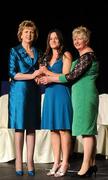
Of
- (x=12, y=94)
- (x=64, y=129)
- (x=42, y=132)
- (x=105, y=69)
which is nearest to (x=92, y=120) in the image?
(x=64, y=129)

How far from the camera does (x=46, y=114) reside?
3.87m

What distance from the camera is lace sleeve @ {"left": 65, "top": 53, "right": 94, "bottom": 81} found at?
3.72m

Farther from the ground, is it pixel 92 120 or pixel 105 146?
pixel 92 120

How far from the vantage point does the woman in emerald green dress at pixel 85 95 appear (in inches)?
147

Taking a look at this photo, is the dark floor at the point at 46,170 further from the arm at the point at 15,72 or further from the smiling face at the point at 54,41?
the smiling face at the point at 54,41

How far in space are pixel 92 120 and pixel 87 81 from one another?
31 centimetres

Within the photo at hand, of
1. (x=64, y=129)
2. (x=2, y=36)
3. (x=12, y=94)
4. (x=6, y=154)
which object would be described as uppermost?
(x=2, y=36)

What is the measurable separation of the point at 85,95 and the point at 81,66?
233mm

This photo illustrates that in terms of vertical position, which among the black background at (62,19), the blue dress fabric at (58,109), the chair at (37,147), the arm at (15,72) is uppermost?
the black background at (62,19)

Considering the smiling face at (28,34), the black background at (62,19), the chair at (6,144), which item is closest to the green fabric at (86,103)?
the smiling face at (28,34)

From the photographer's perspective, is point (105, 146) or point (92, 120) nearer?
point (92, 120)

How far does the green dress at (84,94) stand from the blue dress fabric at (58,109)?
82 millimetres

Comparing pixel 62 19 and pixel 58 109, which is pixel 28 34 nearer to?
pixel 58 109

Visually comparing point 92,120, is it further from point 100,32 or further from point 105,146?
point 100,32
